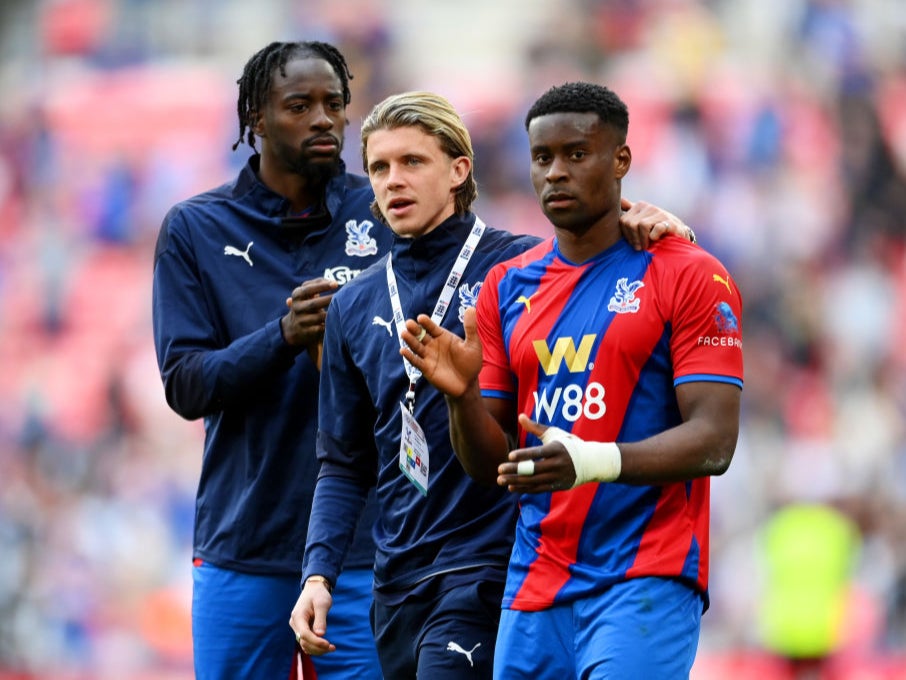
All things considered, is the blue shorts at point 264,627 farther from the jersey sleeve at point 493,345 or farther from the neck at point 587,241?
the neck at point 587,241

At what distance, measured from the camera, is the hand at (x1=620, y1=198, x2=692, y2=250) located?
424cm

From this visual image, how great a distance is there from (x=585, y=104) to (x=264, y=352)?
142 centimetres

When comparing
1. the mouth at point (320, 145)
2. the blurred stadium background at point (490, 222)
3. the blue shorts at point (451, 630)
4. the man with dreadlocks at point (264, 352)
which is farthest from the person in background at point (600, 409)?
the blurred stadium background at point (490, 222)

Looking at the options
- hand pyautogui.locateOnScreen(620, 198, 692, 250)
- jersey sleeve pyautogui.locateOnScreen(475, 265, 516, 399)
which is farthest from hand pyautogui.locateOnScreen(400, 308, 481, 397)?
hand pyautogui.locateOnScreen(620, 198, 692, 250)

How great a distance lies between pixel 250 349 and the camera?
5.09 metres

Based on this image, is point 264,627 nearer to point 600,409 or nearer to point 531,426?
point 600,409

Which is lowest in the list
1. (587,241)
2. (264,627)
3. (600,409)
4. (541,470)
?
(264,627)

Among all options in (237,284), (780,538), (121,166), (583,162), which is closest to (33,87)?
(121,166)

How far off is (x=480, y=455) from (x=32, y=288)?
11337 millimetres

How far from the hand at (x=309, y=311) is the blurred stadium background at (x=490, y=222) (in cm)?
643

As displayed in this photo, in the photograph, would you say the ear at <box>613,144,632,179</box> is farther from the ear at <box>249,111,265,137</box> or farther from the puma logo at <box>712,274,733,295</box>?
the ear at <box>249,111,265,137</box>

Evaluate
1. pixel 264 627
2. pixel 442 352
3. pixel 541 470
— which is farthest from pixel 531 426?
pixel 264 627

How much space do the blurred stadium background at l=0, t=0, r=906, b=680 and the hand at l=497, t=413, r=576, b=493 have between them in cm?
751

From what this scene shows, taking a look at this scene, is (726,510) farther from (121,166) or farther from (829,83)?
(121,166)
